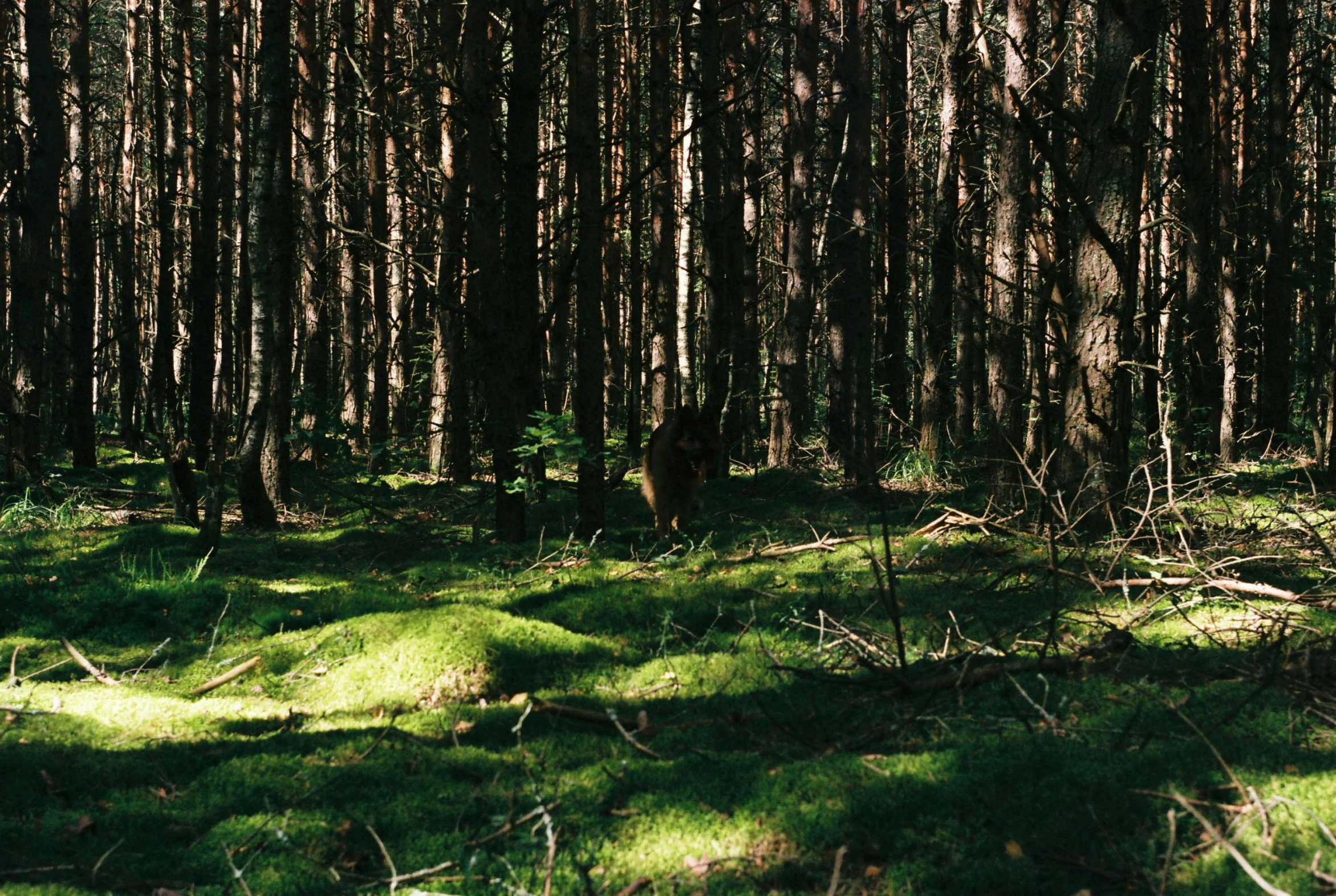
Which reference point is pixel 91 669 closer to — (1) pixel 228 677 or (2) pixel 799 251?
(1) pixel 228 677

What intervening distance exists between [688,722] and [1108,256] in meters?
5.07

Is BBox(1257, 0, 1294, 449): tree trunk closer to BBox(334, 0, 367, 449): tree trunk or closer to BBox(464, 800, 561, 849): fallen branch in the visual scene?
BBox(334, 0, 367, 449): tree trunk

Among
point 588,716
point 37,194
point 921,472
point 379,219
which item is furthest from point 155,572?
point 379,219

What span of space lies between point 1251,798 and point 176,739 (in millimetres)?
4701

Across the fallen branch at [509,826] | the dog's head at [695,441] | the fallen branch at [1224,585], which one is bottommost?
the fallen branch at [509,826]

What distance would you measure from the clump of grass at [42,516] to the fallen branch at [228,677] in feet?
17.6

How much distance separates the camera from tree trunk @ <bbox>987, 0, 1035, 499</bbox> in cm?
1081

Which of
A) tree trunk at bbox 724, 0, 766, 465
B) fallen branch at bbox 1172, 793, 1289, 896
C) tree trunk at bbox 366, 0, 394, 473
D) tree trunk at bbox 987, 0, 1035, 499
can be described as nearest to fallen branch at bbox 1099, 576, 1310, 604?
fallen branch at bbox 1172, 793, 1289, 896

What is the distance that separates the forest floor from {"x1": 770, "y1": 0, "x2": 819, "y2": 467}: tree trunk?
6.16 metres

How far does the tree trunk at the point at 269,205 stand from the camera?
9.61 meters

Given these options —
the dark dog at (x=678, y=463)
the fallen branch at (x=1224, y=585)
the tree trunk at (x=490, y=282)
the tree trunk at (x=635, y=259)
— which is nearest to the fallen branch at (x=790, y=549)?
the dark dog at (x=678, y=463)

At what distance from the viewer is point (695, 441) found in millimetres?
9695

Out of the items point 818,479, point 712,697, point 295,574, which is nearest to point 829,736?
point 712,697

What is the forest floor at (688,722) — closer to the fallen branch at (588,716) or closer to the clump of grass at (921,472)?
the fallen branch at (588,716)
